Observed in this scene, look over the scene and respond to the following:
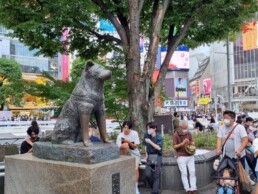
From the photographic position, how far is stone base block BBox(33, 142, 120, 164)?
4285 millimetres

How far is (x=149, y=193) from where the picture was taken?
7.84 meters

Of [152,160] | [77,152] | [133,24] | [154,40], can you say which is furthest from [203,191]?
[133,24]

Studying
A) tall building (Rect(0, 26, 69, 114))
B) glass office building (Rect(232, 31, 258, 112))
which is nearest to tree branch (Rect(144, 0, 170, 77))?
tall building (Rect(0, 26, 69, 114))

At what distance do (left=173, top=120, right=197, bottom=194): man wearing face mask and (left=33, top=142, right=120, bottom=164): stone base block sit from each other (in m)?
2.94

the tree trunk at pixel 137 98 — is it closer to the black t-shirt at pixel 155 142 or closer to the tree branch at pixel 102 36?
the tree branch at pixel 102 36

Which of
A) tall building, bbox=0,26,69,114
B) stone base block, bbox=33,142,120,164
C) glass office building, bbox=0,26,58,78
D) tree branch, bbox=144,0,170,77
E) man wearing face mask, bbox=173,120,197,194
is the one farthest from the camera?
tall building, bbox=0,26,69,114

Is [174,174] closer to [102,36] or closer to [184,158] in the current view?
[184,158]

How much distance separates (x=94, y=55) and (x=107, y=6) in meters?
3.08

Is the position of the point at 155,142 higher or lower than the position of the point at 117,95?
lower

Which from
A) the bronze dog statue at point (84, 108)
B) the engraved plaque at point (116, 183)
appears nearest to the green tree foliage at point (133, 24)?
the bronze dog statue at point (84, 108)

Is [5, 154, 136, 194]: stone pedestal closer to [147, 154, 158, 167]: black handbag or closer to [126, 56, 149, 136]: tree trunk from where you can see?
[147, 154, 158, 167]: black handbag

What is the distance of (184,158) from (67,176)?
3.81 meters

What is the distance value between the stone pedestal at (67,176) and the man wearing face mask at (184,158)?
111 inches

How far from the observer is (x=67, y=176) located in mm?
4238
